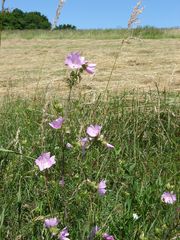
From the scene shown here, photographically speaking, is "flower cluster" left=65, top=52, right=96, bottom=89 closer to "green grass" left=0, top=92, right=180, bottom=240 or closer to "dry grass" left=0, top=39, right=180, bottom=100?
"green grass" left=0, top=92, right=180, bottom=240

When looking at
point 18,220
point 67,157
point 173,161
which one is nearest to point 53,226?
point 18,220

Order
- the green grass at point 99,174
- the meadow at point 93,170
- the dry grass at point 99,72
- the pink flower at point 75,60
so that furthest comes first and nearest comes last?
the dry grass at point 99,72, the green grass at point 99,174, the meadow at point 93,170, the pink flower at point 75,60

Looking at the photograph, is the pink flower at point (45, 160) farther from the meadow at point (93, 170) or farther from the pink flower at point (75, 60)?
the pink flower at point (75, 60)

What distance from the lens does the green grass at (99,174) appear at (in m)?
1.54

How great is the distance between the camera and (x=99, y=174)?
2061 mm

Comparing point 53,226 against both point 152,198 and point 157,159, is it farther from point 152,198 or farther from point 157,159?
point 157,159

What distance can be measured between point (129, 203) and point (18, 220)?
42 centimetres

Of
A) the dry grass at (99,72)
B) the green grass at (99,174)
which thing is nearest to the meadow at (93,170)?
the green grass at (99,174)

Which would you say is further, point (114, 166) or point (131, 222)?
point (114, 166)

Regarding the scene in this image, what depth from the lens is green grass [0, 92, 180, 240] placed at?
154cm

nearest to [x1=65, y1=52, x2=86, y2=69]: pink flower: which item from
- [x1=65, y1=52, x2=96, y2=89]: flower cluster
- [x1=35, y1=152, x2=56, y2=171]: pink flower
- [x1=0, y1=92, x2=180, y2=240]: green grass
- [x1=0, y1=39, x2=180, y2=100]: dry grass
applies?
[x1=65, y1=52, x2=96, y2=89]: flower cluster

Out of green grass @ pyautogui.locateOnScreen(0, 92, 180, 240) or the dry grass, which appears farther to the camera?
the dry grass

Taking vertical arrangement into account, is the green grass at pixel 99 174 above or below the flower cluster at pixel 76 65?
below

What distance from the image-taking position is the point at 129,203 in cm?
175
